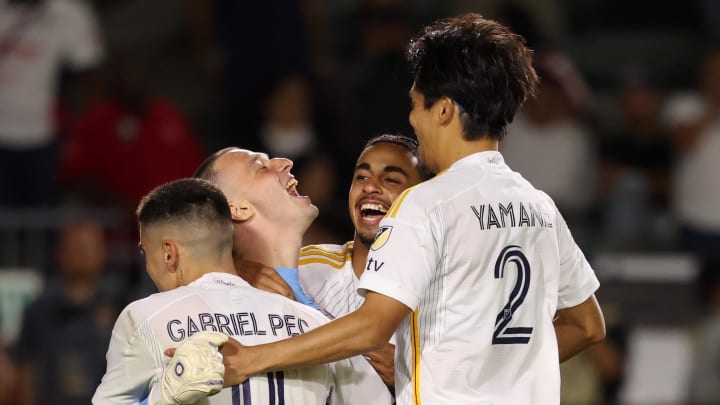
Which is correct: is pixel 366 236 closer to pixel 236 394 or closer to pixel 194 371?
pixel 236 394

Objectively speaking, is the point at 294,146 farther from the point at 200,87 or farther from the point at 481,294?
the point at 481,294

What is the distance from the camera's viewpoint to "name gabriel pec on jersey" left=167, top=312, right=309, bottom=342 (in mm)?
3551

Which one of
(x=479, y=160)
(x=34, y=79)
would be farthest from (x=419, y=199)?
(x=34, y=79)

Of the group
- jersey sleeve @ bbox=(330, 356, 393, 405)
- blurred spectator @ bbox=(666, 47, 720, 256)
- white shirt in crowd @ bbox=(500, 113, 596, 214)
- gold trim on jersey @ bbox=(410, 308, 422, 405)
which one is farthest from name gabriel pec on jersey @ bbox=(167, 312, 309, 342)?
blurred spectator @ bbox=(666, 47, 720, 256)

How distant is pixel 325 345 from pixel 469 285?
44 cm

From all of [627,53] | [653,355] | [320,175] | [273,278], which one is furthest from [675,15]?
[273,278]

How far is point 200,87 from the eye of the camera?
10625 millimetres

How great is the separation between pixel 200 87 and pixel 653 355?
4.18 metres

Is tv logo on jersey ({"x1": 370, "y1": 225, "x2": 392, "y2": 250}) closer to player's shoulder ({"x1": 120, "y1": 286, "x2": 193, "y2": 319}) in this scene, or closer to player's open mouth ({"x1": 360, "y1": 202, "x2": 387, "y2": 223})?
player's shoulder ({"x1": 120, "y1": 286, "x2": 193, "y2": 319})

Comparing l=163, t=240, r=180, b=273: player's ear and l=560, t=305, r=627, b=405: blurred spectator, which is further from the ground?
l=163, t=240, r=180, b=273: player's ear

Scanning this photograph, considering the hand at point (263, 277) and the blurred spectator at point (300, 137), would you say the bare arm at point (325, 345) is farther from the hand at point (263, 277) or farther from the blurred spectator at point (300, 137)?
the blurred spectator at point (300, 137)

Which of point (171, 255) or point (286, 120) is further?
point (286, 120)

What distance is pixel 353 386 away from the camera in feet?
12.6

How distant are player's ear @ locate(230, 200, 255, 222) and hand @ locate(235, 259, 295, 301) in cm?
14
